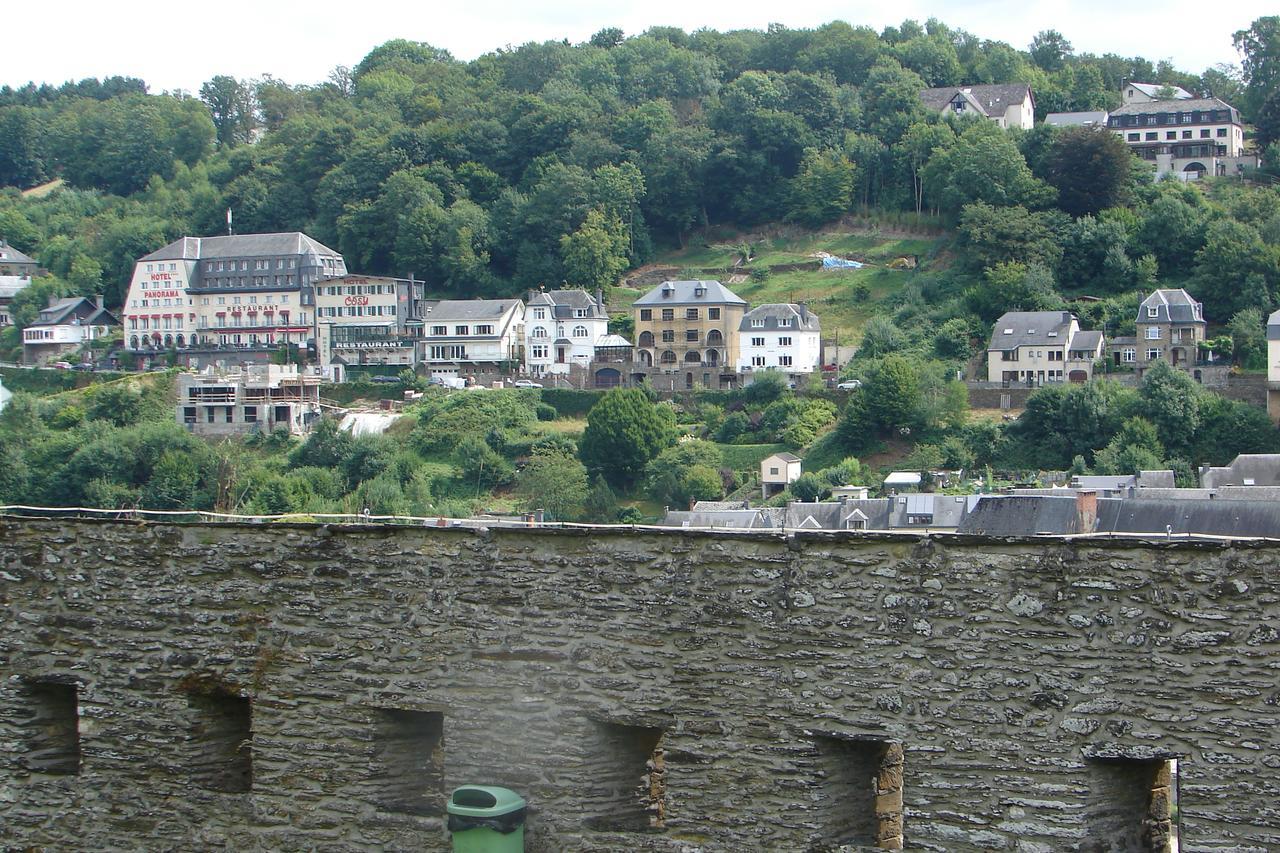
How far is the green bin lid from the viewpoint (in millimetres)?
6289

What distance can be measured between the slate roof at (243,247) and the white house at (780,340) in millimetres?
27880

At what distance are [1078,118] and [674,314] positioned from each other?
95.1 ft

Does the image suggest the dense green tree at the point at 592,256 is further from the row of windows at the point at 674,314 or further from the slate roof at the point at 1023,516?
the slate roof at the point at 1023,516

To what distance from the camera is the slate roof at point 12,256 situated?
10075 centimetres

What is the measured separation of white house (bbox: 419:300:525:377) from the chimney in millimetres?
47722

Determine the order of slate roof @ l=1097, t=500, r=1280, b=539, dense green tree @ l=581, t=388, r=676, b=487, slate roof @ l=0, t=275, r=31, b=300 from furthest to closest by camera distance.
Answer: slate roof @ l=0, t=275, r=31, b=300, dense green tree @ l=581, t=388, r=676, b=487, slate roof @ l=1097, t=500, r=1280, b=539

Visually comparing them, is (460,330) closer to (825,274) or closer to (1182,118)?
(825,274)

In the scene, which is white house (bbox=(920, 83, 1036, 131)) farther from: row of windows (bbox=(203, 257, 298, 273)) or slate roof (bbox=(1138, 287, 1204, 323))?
row of windows (bbox=(203, 257, 298, 273))

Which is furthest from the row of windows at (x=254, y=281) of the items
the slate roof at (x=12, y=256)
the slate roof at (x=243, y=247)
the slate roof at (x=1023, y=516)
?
the slate roof at (x=1023, y=516)

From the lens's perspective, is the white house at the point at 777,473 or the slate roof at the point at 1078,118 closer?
the white house at the point at 777,473

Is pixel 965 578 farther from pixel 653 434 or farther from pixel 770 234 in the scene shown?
pixel 770 234

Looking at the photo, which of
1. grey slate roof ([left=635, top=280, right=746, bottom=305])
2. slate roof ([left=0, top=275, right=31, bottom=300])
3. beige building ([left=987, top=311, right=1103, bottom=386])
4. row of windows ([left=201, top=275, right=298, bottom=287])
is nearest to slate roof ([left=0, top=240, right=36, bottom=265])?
slate roof ([left=0, top=275, right=31, bottom=300])

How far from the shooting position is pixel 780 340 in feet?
230

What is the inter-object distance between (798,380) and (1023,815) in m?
63.3
